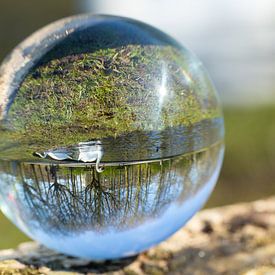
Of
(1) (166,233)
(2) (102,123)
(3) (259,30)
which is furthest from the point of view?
(3) (259,30)

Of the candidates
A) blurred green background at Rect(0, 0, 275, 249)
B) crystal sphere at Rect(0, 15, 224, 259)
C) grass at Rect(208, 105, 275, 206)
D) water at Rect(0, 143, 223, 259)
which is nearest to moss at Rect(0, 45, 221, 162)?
crystal sphere at Rect(0, 15, 224, 259)

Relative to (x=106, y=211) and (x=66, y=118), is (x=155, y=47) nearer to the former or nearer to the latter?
(x=66, y=118)

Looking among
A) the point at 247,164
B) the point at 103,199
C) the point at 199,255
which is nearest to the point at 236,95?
the point at 247,164

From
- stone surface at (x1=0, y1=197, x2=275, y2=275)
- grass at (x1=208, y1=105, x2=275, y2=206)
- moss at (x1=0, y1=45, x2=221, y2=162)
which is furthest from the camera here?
grass at (x1=208, y1=105, x2=275, y2=206)

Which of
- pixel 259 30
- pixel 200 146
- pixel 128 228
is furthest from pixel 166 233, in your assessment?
pixel 259 30

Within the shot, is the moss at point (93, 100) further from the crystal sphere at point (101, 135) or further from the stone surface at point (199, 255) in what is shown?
the stone surface at point (199, 255)

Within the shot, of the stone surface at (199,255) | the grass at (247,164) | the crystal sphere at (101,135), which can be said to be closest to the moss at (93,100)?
the crystal sphere at (101,135)

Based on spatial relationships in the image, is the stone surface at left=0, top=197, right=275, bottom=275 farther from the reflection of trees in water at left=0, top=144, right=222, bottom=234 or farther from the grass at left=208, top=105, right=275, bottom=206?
the grass at left=208, top=105, right=275, bottom=206
